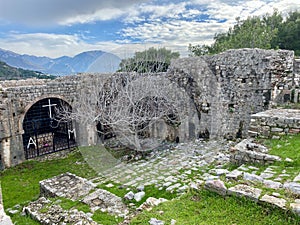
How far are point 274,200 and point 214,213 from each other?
0.87m

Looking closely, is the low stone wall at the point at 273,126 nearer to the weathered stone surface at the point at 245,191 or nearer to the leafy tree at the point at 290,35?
the weathered stone surface at the point at 245,191

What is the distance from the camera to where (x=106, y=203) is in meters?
5.89

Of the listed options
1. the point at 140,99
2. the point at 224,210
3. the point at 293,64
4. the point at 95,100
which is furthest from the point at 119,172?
the point at 293,64

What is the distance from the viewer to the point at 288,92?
9.12m

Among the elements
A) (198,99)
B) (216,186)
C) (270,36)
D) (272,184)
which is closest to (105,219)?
(216,186)

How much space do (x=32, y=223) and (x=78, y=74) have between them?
9643mm

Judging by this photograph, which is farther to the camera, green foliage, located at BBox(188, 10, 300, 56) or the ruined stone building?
green foliage, located at BBox(188, 10, 300, 56)

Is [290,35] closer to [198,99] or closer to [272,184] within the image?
[198,99]

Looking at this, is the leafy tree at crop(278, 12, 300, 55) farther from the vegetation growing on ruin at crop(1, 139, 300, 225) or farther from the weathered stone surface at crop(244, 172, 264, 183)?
the weathered stone surface at crop(244, 172, 264, 183)

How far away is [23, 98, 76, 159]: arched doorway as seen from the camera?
11.7 metres

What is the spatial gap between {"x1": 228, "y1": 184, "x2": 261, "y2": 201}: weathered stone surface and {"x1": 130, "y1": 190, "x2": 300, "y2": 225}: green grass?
0.26 ft

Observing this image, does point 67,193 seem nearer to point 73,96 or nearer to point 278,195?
point 278,195

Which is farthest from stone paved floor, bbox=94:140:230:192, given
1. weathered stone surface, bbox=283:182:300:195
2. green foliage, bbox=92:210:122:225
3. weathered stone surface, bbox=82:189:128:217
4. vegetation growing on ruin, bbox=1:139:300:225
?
weathered stone surface, bbox=283:182:300:195

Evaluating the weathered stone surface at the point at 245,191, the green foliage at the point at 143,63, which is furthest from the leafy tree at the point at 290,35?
the weathered stone surface at the point at 245,191
